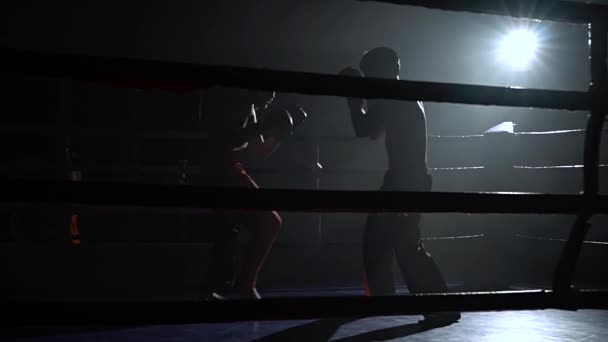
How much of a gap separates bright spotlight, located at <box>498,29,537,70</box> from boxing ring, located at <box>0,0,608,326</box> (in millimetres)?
7371

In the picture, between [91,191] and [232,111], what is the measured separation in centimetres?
195

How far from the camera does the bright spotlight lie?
8242 mm

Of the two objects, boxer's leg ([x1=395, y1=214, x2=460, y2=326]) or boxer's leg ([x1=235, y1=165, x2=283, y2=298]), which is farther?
boxer's leg ([x1=235, y1=165, x2=283, y2=298])

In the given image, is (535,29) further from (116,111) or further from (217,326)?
(217,326)

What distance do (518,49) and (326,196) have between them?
8003 millimetres

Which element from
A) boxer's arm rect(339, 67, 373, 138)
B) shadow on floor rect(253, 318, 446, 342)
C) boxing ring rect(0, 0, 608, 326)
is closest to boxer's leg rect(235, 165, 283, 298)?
shadow on floor rect(253, 318, 446, 342)

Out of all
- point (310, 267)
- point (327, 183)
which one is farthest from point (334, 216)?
→ point (310, 267)

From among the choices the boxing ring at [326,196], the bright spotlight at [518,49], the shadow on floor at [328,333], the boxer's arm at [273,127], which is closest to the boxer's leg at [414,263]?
the shadow on floor at [328,333]

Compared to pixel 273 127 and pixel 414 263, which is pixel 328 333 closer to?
pixel 414 263

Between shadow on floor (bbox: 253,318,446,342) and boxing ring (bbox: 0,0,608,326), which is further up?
boxing ring (bbox: 0,0,608,326)

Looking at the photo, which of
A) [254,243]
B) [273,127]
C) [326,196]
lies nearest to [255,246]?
[254,243]

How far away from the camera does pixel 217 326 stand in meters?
2.42

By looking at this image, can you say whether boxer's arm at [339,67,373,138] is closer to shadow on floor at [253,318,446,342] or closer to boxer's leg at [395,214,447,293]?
boxer's leg at [395,214,447,293]

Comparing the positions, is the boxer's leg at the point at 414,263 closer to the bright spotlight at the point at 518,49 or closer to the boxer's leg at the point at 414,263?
the boxer's leg at the point at 414,263
